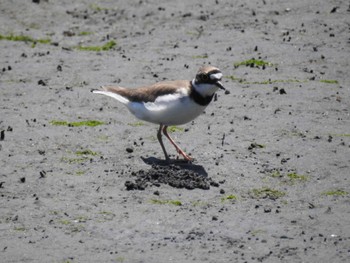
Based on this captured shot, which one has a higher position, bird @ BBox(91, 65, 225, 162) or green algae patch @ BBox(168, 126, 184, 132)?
bird @ BBox(91, 65, 225, 162)

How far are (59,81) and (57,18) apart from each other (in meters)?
4.43

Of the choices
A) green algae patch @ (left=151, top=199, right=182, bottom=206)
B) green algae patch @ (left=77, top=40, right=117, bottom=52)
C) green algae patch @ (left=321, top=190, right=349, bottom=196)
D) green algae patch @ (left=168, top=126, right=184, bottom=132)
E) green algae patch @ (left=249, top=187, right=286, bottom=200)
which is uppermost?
green algae patch @ (left=77, top=40, right=117, bottom=52)

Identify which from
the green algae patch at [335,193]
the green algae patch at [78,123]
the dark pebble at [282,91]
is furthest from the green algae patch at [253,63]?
the green algae patch at [335,193]

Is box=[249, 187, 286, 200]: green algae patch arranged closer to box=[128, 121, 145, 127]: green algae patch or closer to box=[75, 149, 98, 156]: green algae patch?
box=[75, 149, 98, 156]: green algae patch

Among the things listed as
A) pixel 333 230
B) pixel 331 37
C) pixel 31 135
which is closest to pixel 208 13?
pixel 331 37

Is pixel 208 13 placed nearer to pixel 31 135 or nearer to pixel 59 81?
pixel 59 81

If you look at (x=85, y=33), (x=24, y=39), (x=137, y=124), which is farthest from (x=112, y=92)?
(x=24, y=39)

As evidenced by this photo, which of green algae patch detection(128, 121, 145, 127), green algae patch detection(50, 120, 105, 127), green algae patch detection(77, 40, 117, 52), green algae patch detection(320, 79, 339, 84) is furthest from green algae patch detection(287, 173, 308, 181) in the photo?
green algae patch detection(77, 40, 117, 52)

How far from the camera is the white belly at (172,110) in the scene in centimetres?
1195

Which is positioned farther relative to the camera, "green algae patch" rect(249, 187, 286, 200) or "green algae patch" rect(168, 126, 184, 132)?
"green algae patch" rect(168, 126, 184, 132)

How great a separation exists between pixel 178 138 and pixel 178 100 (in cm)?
173

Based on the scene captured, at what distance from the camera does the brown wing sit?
1218 cm

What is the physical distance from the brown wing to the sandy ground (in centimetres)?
91

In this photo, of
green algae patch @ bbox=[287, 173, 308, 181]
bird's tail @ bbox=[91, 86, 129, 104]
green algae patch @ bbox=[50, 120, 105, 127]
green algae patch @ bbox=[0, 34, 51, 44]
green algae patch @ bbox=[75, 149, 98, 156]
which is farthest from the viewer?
green algae patch @ bbox=[0, 34, 51, 44]
